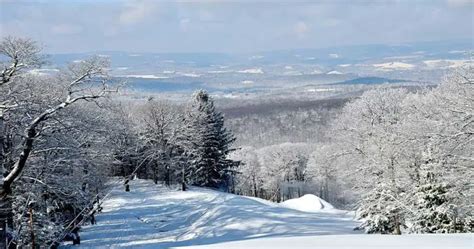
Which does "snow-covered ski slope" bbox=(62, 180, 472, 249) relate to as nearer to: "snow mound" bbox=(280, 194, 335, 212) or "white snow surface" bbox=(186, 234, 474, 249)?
"snow mound" bbox=(280, 194, 335, 212)

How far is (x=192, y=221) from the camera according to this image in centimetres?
2911

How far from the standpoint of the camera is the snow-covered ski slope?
74.8ft

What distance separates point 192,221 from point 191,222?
237mm

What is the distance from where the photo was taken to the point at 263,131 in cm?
11488

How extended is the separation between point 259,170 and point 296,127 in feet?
139

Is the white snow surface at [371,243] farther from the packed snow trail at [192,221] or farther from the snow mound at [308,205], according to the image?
the snow mound at [308,205]

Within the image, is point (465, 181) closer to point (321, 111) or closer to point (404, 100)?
point (404, 100)

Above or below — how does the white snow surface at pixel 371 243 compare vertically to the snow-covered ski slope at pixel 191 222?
above

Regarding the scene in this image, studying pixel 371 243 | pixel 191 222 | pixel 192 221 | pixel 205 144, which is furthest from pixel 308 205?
pixel 371 243

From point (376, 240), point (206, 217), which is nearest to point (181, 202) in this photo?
point (206, 217)

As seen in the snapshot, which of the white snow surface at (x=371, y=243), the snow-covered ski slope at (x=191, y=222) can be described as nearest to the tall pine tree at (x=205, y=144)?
the snow-covered ski slope at (x=191, y=222)

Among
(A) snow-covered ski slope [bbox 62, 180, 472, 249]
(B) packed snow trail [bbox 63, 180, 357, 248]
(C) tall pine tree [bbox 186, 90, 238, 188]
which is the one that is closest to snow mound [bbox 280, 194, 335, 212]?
(A) snow-covered ski slope [bbox 62, 180, 472, 249]

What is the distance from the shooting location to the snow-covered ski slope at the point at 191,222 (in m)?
22.8

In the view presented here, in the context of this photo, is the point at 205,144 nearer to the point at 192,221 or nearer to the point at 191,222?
the point at 192,221
